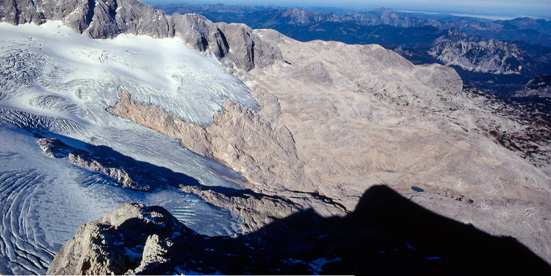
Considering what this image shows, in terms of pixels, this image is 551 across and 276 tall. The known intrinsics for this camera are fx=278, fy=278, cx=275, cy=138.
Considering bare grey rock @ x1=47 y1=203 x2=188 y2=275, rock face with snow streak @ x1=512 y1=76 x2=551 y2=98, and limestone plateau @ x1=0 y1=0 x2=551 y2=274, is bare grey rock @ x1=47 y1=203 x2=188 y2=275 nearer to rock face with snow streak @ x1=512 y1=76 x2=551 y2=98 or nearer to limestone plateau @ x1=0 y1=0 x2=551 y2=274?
limestone plateau @ x1=0 y1=0 x2=551 y2=274

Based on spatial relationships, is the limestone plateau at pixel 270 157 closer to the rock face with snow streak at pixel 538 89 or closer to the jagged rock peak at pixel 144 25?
the jagged rock peak at pixel 144 25

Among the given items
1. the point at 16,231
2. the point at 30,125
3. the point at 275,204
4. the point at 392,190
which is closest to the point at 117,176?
the point at 16,231

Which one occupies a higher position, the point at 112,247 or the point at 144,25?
the point at 144,25

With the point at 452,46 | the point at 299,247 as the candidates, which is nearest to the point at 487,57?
the point at 452,46

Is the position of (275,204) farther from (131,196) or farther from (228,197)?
(131,196)

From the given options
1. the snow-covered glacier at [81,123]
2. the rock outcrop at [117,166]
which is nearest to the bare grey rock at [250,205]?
the snow-covered glacier at [81,123]

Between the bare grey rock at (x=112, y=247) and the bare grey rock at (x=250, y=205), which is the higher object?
the bare grey rock at (x=112, y=247)

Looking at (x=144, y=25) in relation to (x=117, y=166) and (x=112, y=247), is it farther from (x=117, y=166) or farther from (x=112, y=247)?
(x=112, y=247)
